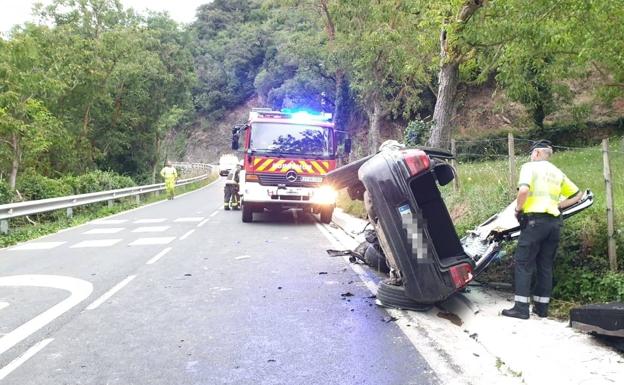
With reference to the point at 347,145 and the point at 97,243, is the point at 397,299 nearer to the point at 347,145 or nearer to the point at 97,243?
the point at 97,243

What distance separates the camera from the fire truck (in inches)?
540

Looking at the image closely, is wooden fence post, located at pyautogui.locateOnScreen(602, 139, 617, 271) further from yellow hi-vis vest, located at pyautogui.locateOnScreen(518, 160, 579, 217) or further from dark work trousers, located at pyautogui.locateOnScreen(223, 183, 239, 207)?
dark work trousers, located at pyautogui.locateOnScreen(223, 183, 239, 207)

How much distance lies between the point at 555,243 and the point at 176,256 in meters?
6.44

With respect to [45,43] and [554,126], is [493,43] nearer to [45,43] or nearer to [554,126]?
[554,126]

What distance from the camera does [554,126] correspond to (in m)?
29.5

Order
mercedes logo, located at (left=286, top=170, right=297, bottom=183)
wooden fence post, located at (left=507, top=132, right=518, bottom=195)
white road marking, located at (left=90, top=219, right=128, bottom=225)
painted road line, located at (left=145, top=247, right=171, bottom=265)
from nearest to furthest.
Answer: wooden fence post, located at (left=507, top=132, right=518, bottom=195), painted road line, located at (left=145, top=247, right=171, bottom=265), mercedes logo, located at (left=286, top=170, right=297, bottom=183), white road marking, located at (left=90, top=219, right=128, bottom=225)

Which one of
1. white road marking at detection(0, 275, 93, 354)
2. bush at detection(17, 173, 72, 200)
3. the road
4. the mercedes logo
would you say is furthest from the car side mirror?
bush at detection(17, 173, 72, 200)

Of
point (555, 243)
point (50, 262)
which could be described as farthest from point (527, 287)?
point (50, 262)

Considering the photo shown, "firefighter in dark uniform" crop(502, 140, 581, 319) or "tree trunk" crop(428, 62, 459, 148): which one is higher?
"tree trunk" crop(428, 62, 459, 148)

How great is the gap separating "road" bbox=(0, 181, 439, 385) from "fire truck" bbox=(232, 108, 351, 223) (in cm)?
351

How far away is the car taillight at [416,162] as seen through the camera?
5230 mm

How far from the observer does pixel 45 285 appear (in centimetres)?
723

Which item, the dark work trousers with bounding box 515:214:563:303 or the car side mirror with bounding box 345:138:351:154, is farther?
the car side mirror with bounding box 345:138:351:154

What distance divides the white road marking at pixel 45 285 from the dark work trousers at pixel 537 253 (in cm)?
471
